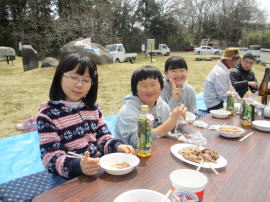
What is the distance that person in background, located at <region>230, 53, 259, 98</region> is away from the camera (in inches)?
175

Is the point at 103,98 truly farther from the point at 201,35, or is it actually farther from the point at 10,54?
the point at 201,35

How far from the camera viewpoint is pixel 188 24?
3972 centimetres

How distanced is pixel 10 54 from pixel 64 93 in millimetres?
17564

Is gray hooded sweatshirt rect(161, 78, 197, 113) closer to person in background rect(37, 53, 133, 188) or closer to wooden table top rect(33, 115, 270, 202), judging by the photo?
person in background rect(37, 53, 133, 188)

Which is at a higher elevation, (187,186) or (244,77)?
(244,77)

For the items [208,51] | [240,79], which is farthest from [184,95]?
[208,51]

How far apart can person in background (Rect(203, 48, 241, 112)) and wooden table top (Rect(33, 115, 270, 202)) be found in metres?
2.28

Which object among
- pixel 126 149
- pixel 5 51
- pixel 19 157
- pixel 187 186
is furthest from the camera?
pixel 5 51

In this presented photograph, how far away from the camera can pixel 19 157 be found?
10.7 feet

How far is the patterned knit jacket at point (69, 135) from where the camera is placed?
59.1 inches

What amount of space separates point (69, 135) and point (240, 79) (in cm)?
409

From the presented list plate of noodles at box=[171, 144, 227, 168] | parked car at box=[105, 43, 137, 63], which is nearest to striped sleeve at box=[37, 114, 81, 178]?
plate of noodles at box=[171, 144, 227, 168]

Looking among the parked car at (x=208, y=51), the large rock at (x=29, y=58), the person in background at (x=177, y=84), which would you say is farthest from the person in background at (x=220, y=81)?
the parked car at (x=208, y=51)

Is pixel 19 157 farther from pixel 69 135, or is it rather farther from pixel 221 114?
pixel 221 114
